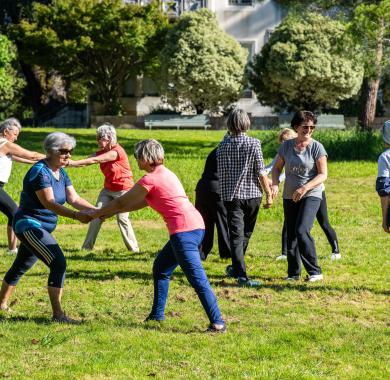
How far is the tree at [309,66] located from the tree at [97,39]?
5.26 meters

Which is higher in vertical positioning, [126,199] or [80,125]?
[126,199]

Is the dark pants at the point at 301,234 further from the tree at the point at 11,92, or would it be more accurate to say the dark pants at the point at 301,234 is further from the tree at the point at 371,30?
the tree at the point at 11,92

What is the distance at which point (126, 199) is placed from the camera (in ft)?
24.4

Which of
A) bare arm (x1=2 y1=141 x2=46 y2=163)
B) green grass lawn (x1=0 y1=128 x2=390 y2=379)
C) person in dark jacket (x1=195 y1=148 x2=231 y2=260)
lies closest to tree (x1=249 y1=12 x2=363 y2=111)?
green grass lawn (x1=0 y1=128 x2=390 y2=379)

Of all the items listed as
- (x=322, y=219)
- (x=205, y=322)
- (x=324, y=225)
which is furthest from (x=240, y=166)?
(x=205, y=322)

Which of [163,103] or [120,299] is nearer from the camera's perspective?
[120,299]

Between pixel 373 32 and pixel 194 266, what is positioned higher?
pixel 373 32

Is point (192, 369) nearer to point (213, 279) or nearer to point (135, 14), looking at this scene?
point (213, 279)

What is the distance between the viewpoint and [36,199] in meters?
7.64

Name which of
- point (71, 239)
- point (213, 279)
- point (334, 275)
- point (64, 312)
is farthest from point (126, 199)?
point (71, 239)

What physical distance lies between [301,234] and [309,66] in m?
25.7

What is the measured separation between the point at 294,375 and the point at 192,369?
2.44ft

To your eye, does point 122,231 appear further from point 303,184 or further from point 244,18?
point 244,18

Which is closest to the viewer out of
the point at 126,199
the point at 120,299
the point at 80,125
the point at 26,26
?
the point at 126,199
